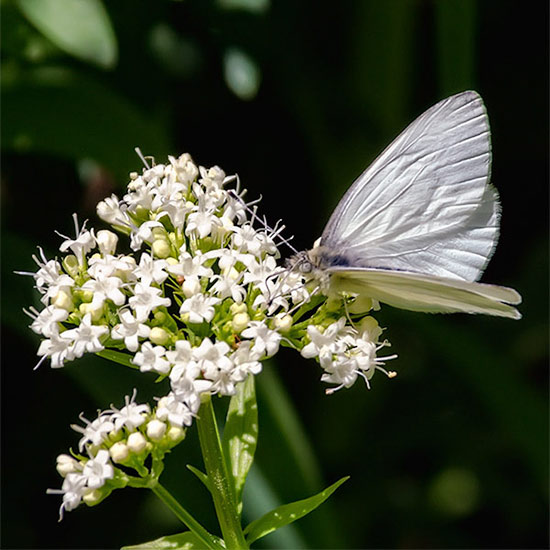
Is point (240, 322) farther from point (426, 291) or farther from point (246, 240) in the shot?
point (426, 291)

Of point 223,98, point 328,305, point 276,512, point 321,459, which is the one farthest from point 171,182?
point 321,459

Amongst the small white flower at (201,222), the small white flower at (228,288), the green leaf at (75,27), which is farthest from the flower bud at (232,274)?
the green leaf at (75,27)

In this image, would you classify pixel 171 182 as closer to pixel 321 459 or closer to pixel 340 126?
pixel 340 126

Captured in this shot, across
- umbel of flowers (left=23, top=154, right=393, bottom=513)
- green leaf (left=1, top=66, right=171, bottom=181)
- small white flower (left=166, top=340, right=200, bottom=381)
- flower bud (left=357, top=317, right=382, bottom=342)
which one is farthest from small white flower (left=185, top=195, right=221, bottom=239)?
green leaf (left=1, top=66, right=171, bottom=181)

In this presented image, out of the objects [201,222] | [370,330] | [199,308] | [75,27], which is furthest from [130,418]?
[75,27]

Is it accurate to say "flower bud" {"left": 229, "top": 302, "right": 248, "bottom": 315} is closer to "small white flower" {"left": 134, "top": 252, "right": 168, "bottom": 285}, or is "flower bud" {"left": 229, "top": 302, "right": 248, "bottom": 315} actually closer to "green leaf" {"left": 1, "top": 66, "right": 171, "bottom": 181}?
"small white flower" {"left": 134, "top": 252, "right": 168, "bottom": 285}

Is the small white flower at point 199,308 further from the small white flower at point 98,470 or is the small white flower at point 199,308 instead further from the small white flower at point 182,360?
the small white flower at point 98,470

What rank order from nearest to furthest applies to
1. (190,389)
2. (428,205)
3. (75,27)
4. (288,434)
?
(190,389) < (428,205) < (75,27) < (288,434)
